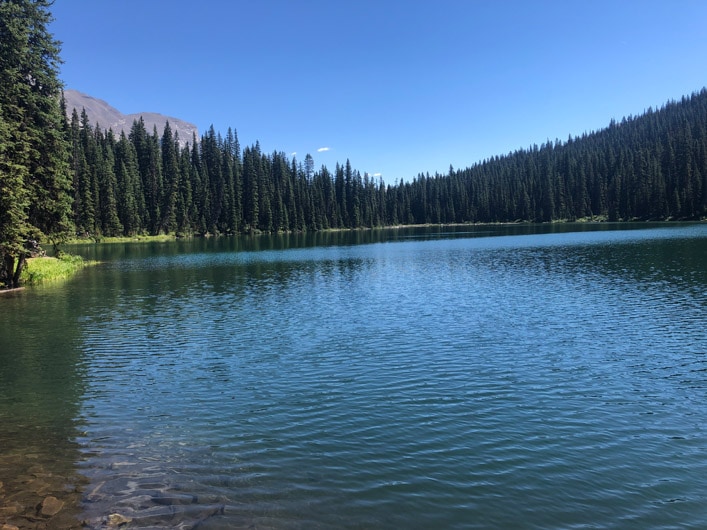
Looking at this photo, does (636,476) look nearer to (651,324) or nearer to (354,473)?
(354,473)

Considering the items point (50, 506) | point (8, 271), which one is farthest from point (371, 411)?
point (8, 271)

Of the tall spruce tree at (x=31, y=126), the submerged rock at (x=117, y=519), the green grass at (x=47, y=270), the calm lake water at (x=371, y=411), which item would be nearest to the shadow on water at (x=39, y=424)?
the calm lake water at (x=371, y=411)

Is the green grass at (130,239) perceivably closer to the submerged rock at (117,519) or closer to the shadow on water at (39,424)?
the shadow on water at (39,424)

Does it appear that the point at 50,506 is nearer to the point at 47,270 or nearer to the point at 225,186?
the point at 47,270

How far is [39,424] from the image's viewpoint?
12547 mm

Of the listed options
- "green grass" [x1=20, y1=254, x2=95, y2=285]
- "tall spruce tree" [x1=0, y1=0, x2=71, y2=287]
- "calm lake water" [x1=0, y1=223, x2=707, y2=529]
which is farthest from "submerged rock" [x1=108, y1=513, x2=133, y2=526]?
"green grass" [x1=20, y1=254, x2=95, y2=285]

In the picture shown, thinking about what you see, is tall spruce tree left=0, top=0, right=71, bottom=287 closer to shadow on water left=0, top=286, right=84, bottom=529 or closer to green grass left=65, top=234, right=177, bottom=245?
shadow on water left=0, top=286, right=84, bottom=529

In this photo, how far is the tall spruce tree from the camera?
3503cm

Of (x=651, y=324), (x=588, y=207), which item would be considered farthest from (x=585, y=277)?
(x=588, y=207)

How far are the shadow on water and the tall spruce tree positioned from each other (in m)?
14.0

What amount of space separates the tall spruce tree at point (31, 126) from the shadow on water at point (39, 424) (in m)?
14.0

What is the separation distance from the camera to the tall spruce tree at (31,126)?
3503cm

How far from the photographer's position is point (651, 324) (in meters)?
23.0

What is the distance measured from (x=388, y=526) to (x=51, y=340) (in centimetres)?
2109
